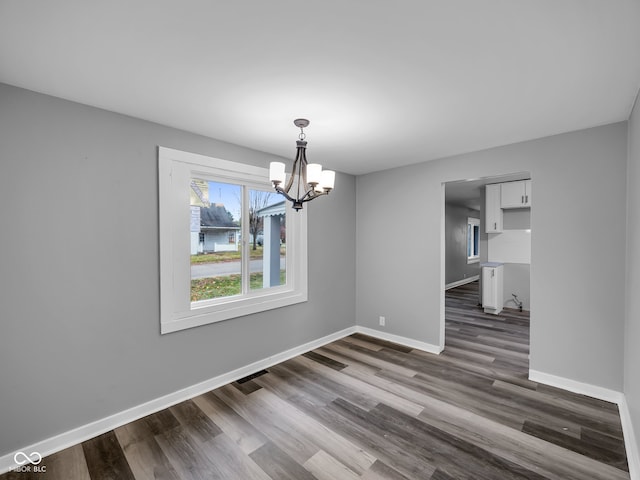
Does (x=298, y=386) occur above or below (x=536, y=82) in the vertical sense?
below

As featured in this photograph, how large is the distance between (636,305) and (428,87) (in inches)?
80.7

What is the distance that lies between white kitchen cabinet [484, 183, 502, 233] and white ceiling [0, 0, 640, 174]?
11.5 feet

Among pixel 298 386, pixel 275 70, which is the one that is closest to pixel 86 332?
pixel 298 386

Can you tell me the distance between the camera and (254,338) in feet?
10.6

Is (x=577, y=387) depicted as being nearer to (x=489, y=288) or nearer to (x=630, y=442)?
(x=630, y=442)

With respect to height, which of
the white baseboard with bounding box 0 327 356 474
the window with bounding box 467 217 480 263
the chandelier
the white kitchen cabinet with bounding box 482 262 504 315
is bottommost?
the white baseboard with bounding box 0 327 356 474

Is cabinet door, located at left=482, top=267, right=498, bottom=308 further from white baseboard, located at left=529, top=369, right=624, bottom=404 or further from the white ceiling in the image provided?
the white ceiling

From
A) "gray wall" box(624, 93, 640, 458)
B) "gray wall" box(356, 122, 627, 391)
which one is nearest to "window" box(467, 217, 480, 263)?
"gray wall" box(356, 122, 627, 391)

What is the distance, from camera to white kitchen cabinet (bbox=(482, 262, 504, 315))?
5.57 meters

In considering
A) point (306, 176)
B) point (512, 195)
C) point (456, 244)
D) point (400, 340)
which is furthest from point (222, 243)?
point (456, 244)

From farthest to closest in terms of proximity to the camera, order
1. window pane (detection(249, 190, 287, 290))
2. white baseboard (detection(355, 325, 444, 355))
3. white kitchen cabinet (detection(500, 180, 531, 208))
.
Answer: white kitchen cabinet (detection(500, 180, 531, 208))
white baseboard (detection(355, 325, 444, 355))
window pane (detection(249, 190, 287, 290))

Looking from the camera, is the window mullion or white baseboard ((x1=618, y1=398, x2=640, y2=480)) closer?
white baseboard ((x1=618, y1=398, x2=640, y2=480))

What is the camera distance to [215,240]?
3018 mm

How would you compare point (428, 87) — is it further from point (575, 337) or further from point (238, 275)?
point (575, 337)
